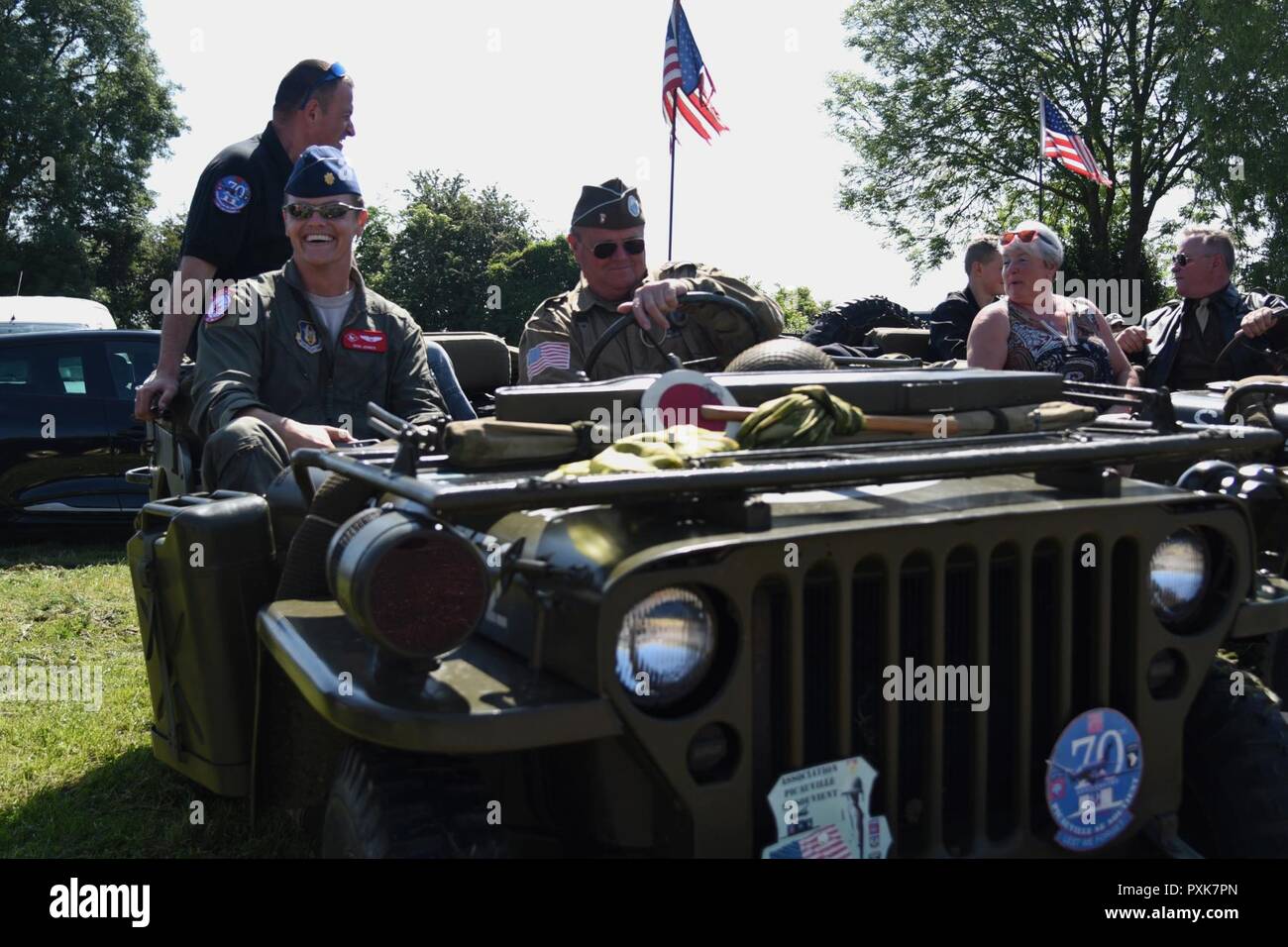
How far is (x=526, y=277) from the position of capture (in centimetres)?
3666

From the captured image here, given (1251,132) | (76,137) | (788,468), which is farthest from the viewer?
(76,137)

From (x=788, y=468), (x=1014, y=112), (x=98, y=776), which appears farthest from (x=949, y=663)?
(x=1014, y=112)

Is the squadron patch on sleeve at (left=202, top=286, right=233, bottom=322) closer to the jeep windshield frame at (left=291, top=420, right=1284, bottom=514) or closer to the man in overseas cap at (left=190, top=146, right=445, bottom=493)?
the man in overseas cap at (left=190, top=146, right=445, bottom=493)

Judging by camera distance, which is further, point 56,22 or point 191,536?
point 56,22

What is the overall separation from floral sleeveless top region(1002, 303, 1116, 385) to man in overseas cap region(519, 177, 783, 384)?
1.11 meters

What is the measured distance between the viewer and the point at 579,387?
3582 millimetres

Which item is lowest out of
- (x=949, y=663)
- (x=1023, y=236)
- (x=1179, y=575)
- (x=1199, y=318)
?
(x=949, y=663)

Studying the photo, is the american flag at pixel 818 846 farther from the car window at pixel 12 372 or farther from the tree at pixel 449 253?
the tree at pixel 449 253

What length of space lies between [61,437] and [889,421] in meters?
8.24

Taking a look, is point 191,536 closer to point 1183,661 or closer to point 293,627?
point 293,627

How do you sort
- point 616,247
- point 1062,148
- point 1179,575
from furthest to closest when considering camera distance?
1. point 1062,148
2. point 616,247
3. point 1179,575

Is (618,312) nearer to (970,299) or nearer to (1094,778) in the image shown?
(1094,778)

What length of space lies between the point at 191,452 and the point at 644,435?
252cm
